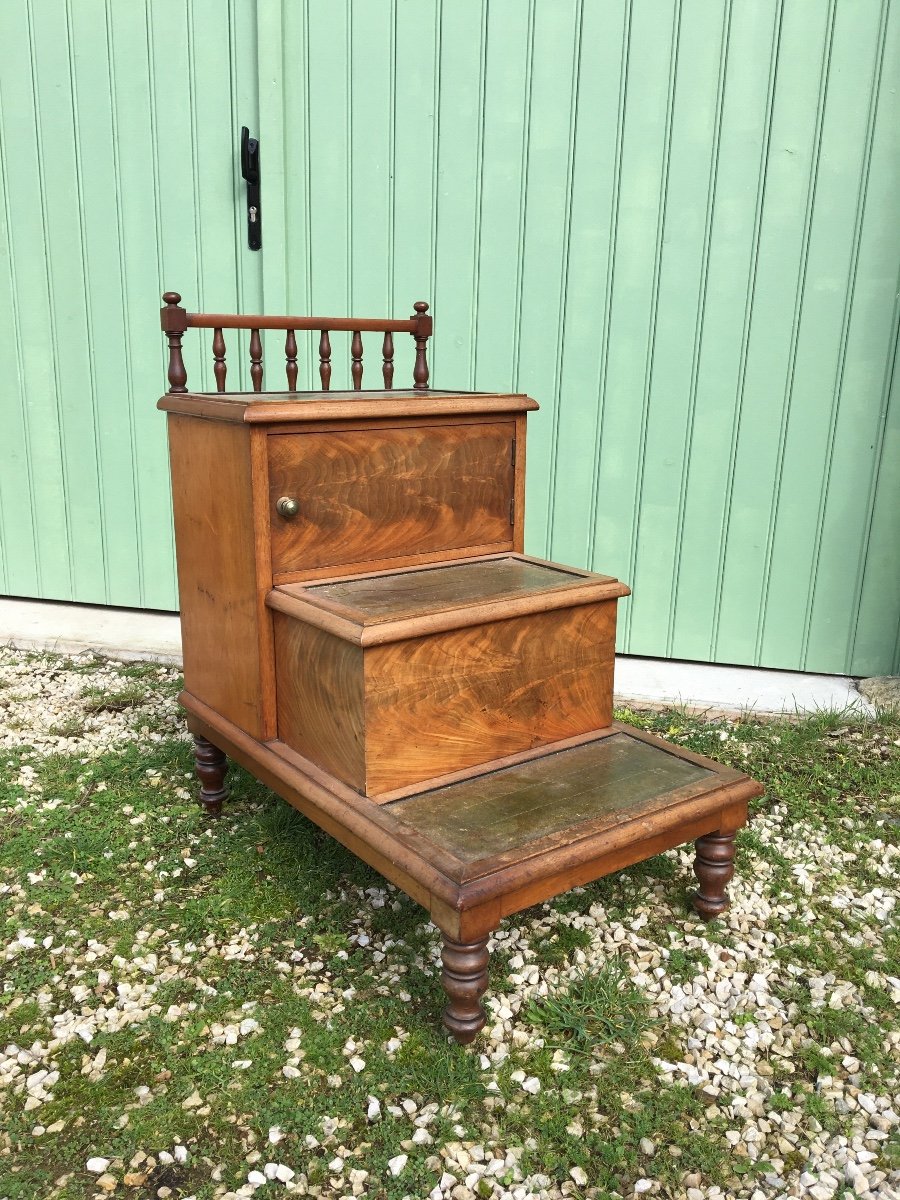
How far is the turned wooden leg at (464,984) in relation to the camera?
1.75m

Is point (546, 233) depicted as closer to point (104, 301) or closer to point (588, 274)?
point (588, 274)

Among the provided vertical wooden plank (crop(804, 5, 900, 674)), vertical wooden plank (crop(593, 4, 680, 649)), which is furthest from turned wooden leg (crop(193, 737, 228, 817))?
vertical wooden plank (crop(804, 5, 900, 674))

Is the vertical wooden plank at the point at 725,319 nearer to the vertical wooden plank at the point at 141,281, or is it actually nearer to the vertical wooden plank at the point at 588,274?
the vertical wooden plank at the point at 588,274

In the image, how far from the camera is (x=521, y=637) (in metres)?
2.11

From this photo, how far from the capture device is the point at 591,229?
3391 millimetres

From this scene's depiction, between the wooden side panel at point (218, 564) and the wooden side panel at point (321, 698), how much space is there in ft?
0.25

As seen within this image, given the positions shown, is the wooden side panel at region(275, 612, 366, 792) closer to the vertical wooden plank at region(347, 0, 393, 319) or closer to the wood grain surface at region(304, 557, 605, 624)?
the wood grain surface at region(304, 557, 605, 624)

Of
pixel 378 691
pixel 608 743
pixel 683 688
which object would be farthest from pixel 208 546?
pixel 683 688

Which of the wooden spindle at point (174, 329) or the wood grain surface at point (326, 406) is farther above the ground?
the wooden spindle at point (174, 329)

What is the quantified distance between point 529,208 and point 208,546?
5.84 ft

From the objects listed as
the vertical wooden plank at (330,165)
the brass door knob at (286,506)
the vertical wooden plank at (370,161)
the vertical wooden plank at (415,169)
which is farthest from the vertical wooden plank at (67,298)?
the brass door knob at (286,506)

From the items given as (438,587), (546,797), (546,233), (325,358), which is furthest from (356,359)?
(546,797)

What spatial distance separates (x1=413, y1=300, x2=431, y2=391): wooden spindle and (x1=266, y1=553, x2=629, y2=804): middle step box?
29.6 inches

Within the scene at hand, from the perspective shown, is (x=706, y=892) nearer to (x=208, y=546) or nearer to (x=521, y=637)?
(x=521, y=637)
